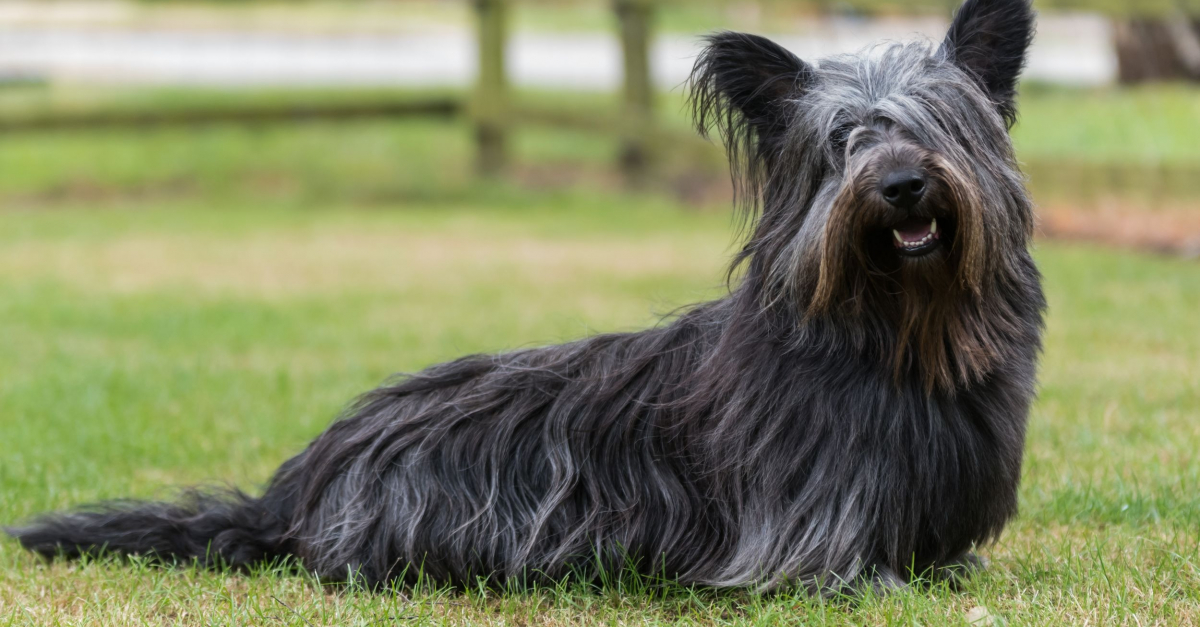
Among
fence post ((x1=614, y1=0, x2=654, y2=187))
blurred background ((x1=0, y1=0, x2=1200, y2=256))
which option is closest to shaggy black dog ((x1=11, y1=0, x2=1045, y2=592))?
blurred background ((x1=0, y1=0, x2=1200, y2=256))

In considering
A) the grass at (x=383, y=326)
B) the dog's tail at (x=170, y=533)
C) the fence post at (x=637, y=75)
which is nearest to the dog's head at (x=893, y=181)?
the grass at (x=383, y=326)

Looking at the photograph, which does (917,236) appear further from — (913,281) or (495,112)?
(495,112)

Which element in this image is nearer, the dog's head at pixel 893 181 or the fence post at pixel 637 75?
the dog's head at pixel 893 181

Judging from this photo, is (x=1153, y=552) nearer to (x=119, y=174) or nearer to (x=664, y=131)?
(x=664, y=131)

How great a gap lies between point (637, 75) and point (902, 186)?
12.1 m

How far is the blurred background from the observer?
12.1m

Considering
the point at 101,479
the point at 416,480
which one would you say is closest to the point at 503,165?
the point at 101,479

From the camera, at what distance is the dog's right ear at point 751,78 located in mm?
3951

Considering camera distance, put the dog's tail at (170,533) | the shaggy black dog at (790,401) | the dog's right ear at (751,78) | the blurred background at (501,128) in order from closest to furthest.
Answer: the shaggy black dog at (790,401) < the dog's right ear at (751,78) < the dog's tail at (170,533) < the blurred background at (501,128)

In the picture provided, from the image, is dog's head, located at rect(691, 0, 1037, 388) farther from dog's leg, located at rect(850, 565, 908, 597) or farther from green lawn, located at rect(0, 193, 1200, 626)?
green lawn, located at rect(0, 193, 1200, 626)

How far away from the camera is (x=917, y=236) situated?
3.62 m

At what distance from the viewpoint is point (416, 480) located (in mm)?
4285

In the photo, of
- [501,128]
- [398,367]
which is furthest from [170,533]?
[501,128]

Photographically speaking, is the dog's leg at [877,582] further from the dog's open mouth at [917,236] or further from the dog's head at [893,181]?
the dog's open mouth at [917,236]
